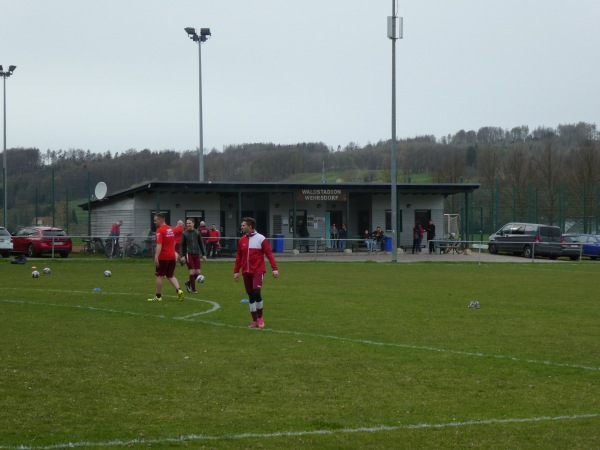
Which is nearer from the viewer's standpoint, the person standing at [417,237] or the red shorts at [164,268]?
the red shorts at [164,268]

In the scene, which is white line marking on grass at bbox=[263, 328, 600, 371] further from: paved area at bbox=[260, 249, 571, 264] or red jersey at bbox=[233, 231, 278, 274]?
paved area at bbox=[260, 249, 571, 264]

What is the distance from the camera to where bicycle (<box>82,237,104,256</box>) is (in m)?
46.4

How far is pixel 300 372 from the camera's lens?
11.1 meters

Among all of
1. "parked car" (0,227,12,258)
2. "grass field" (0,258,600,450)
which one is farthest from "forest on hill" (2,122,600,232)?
"grass field" (0,258,600,450)

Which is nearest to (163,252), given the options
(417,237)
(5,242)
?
(5,242)

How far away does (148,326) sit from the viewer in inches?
617

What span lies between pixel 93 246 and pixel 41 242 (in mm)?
3082

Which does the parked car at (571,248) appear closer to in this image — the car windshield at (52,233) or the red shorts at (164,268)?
the car windshield at (52,233)

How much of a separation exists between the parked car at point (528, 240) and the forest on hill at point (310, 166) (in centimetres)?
1128

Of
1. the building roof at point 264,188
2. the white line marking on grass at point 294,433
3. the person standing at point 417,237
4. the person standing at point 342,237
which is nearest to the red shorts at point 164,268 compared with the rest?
the white line marking on grass at point 294,433

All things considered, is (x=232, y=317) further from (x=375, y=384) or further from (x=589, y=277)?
(x=589, y=277)

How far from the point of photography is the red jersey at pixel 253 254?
51.0 ft

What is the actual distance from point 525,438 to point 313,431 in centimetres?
176

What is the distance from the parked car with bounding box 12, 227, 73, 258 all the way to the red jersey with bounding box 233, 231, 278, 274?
1158 inches
